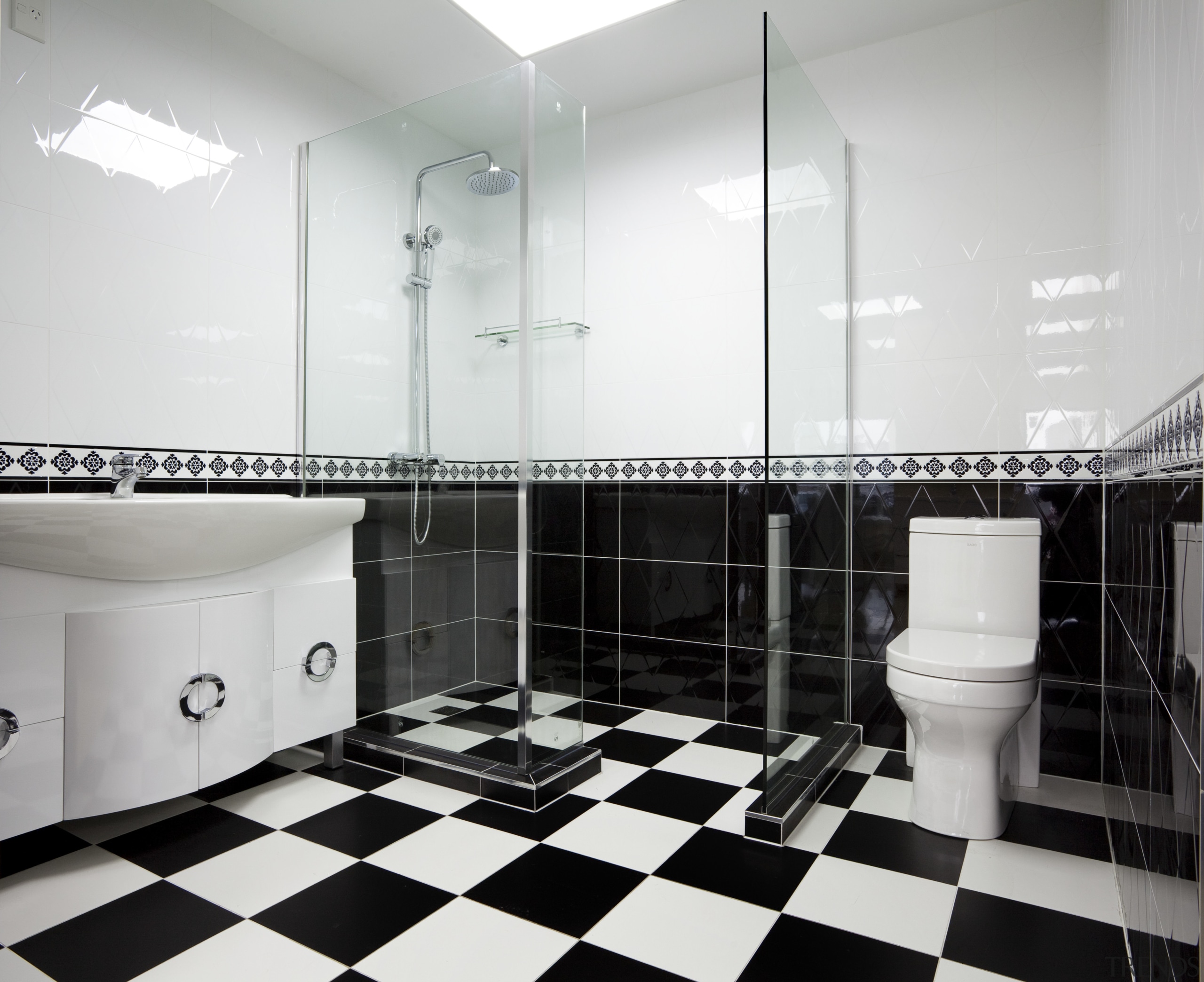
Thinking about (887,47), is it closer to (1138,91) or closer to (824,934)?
(1138,91)

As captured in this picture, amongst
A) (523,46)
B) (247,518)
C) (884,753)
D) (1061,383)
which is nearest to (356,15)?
(523,46)

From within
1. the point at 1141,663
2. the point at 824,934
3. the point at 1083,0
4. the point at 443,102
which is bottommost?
the point at 824,934

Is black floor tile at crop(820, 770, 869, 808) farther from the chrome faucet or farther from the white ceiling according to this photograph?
the white ceiling

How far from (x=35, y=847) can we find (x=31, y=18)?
2.12 meters

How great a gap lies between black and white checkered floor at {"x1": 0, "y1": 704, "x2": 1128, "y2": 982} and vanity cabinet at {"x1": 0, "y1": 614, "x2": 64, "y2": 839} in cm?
18

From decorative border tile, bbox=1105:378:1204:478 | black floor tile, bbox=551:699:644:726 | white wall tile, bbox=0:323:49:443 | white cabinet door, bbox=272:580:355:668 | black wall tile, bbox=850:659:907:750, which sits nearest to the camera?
decorative border tile, bbox=1105:378:1204:478

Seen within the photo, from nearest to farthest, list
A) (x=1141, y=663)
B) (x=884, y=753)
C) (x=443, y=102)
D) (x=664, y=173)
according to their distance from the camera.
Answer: (x=1141, y=663), (x=443, y=102), (x=884, y=753), (x=664, y=173)

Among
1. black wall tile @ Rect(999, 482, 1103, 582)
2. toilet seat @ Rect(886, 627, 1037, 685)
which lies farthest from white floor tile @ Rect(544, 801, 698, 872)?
black wall tile @ Rect(999, 482, 1103, 582)

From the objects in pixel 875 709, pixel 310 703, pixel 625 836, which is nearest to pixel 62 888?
pixel 310 703

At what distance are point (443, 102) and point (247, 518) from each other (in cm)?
131

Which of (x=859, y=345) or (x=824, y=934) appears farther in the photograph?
(x=859, y=345)

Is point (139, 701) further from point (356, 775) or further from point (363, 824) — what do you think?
point (356, 775)

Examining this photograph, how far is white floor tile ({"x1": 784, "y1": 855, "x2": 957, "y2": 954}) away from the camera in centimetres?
151

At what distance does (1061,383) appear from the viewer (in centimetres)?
235
